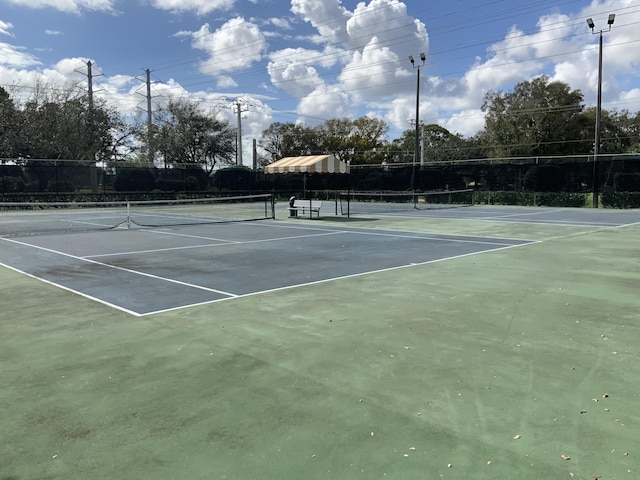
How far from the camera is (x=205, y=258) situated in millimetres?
9883

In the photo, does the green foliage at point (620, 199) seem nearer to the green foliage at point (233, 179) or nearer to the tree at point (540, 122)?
the green foliage at point (233, 179)

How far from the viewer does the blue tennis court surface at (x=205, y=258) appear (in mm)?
6992

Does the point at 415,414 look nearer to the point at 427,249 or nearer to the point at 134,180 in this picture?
the point at 427,249

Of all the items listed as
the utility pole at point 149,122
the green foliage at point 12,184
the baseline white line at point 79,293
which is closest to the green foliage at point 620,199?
the baseline white line at point 79,293

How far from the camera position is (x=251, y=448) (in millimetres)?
2826

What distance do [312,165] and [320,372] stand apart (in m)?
16.5

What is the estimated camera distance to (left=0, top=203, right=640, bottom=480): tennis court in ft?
9.00

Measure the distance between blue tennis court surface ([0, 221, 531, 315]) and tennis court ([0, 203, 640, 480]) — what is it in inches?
3.3

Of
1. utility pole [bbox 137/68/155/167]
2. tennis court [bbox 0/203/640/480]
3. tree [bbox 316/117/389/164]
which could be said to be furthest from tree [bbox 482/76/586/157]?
tennis court [bbox 0/203/640/480]

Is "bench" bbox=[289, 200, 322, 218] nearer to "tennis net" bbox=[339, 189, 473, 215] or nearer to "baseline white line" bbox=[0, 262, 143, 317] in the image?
"tennis net" bbox=[339, 189, 473, 215]

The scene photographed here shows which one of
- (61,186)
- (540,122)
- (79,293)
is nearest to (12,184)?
(61,186)

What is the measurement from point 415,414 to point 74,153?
39.7 metres

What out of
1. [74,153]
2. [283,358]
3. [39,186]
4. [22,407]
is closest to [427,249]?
[283,358]

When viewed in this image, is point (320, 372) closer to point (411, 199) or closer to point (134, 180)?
point (411, 199)
